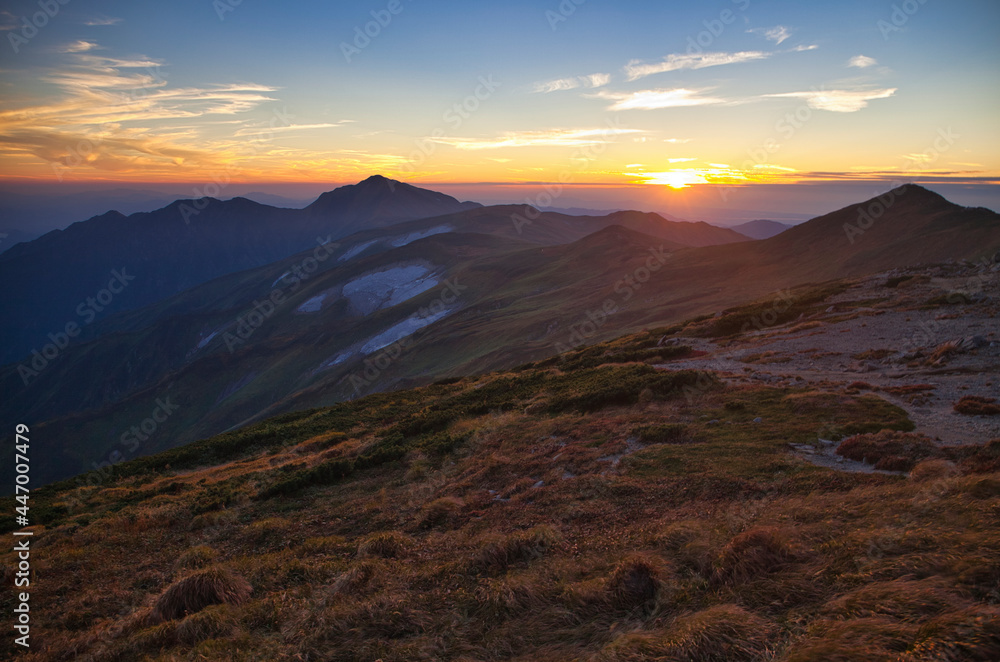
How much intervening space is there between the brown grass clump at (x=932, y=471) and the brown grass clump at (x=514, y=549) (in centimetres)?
816

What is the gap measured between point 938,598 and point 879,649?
164 centimetres

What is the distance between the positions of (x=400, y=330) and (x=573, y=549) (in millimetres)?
132738

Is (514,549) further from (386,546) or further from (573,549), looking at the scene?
(386,546)

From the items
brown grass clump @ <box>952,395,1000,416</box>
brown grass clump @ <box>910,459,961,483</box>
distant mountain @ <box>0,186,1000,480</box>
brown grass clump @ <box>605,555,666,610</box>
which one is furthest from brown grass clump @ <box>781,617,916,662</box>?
distant mountain @ <box>0,186,1000,480</box>

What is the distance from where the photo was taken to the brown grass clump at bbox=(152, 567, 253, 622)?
368 inches

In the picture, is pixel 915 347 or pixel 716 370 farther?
pixel 716 370

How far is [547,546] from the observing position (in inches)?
406

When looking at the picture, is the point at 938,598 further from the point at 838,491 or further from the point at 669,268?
the point at 669,268

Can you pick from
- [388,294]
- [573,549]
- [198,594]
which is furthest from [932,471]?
[388,294]

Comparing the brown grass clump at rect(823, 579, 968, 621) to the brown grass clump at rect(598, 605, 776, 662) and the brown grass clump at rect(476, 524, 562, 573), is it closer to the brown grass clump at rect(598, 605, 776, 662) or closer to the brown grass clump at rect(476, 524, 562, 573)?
the brown grass clump at rect(598, 605, 776, 662)

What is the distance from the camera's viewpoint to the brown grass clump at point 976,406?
49.1 ft

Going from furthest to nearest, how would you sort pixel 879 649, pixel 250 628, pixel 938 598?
pixel 250 628, pixel 938 598, pixel 879 649

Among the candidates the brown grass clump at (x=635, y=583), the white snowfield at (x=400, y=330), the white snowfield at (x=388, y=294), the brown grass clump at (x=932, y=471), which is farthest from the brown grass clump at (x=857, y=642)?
the white snowfield at (x=388, y=294)

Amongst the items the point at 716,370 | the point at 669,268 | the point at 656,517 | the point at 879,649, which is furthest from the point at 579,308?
the point at 879,649
